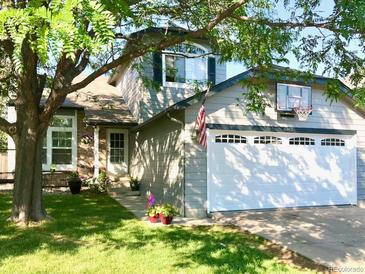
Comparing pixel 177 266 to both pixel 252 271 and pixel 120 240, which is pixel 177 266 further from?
pixel 120 240

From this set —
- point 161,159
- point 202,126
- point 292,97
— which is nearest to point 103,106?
point 161,159

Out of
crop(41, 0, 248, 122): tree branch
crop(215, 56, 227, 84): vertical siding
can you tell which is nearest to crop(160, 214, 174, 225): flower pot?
crop(41, 0, 248, 122): tree branch

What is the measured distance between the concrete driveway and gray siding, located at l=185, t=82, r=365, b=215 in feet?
3.03

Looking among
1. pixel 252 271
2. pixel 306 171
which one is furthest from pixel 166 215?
pixel 306 171

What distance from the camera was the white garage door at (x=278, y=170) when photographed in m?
10.8

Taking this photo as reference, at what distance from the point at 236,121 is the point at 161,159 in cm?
290

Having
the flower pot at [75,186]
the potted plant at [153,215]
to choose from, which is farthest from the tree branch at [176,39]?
the flower pot at [75,186]

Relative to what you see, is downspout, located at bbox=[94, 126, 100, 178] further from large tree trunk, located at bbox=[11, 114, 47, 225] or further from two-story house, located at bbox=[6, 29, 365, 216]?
large tree trunk, located at bbox=[11, 114, 47, 225]

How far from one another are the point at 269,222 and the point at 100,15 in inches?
303

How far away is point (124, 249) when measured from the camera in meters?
6.60

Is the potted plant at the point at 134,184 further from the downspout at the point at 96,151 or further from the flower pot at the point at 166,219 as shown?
the flower pot at the point at 166,219

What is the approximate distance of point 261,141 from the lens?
11.5 m

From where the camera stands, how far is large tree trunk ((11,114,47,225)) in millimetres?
8680

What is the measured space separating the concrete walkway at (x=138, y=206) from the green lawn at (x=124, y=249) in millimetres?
717
